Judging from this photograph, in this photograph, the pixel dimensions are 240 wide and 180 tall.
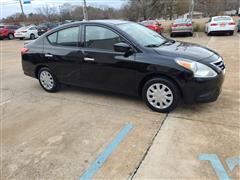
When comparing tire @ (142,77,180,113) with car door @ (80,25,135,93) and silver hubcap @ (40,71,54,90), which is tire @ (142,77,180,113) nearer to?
car door @ (80,25,135,93)

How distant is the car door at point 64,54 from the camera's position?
464 centimetres

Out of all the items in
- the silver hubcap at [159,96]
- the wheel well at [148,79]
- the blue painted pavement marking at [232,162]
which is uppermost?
the wheel well at [148,79]

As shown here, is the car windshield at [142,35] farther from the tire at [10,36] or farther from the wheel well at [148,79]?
the tire at [10,36]

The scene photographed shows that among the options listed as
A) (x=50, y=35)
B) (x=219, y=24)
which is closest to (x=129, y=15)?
(x=219, y=24)

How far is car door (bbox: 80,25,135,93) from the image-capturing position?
409 centimetres

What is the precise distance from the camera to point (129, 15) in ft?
167

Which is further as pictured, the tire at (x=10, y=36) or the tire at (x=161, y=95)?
the tire at (x=10, y=36)

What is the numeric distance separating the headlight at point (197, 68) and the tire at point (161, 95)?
362 millimetres

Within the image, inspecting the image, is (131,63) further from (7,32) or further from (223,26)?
(7,32)

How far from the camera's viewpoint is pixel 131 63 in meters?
3.97

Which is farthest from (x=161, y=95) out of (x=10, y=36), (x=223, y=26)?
(x=10, y=36)

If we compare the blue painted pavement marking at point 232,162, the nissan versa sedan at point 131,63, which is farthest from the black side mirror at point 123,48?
the blue painted pavement marking at point 232,162

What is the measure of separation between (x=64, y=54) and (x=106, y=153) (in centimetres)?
254

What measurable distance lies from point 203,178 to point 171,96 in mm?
1596
